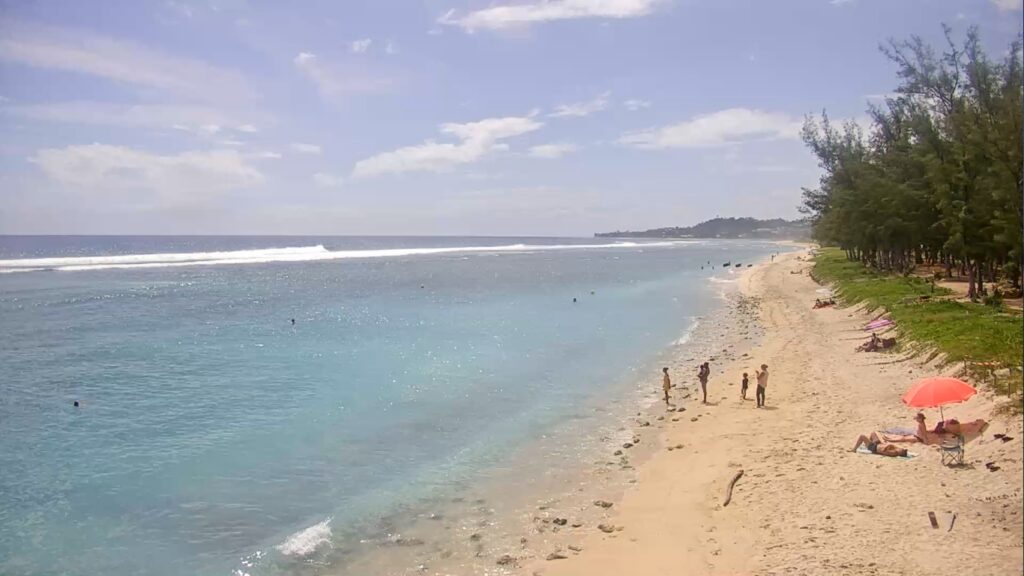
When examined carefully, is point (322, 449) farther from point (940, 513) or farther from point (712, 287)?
point (712, 287)

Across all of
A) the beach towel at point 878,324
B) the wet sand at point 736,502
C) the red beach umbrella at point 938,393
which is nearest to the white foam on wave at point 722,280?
the beach towel at point 878,324

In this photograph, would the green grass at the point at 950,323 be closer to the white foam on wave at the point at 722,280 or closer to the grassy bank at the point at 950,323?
the grassy bank at the point at 950,323

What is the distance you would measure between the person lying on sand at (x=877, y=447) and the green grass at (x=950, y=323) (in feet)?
10.4

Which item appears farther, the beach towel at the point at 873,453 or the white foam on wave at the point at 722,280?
the white foam on wave at the point at 722,280

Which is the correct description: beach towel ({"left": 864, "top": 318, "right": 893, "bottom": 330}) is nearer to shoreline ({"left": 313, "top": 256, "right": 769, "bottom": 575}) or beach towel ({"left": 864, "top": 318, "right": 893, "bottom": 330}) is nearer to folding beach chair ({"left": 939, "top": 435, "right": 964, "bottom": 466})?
shoreline ({"left": 313, "top": 256, "right": 769, "bottom": 575})

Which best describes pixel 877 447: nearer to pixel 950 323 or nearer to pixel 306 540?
pixel 950 323

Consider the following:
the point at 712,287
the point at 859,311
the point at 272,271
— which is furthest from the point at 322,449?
the point at 272,271

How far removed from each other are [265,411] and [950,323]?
2385cm

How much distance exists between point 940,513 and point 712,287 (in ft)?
192

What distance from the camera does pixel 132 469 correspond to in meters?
17.2

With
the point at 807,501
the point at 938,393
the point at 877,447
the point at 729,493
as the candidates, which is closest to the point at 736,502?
the point at 729,493

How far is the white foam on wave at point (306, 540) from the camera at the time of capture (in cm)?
1254

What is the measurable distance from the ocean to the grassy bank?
9993 millimetres

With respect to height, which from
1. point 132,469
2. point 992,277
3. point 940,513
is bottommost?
point 132,469
